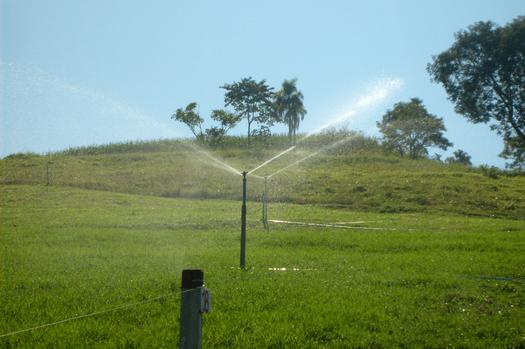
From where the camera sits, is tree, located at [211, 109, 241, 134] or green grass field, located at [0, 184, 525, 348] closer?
green grass field, located at [0, 184, 525, 348]

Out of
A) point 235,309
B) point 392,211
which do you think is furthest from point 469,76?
point 235,309

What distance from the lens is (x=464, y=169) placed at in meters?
45.9

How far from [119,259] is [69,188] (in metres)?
25.0

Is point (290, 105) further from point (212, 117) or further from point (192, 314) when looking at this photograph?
point (192, 314)

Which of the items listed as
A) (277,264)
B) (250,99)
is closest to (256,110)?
(250,99)

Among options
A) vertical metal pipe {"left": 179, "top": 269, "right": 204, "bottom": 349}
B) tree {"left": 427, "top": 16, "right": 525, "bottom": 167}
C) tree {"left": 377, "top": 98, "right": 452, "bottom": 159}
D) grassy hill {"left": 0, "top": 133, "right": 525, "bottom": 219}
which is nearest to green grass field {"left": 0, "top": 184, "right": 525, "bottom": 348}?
vertical metal pipe {"left": 179, "top": 269, "right": 204, "bottom": 349}

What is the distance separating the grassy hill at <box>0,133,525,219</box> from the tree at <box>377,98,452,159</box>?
14.7 feet

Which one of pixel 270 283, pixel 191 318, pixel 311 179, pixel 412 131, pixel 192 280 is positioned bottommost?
pixel 270 283

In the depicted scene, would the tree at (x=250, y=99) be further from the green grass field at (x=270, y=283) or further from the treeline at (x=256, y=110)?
the green grass field at (x=270, y=283)

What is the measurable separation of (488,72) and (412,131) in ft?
72.8

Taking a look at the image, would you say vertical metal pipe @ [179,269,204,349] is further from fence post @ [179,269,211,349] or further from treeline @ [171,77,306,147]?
treeline @ [171,77,306,147]

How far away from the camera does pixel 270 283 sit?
1028 centimetres

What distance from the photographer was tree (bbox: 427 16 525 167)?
39.8m

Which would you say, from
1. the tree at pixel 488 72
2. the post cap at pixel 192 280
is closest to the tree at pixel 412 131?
the tree at pixel 488 72
